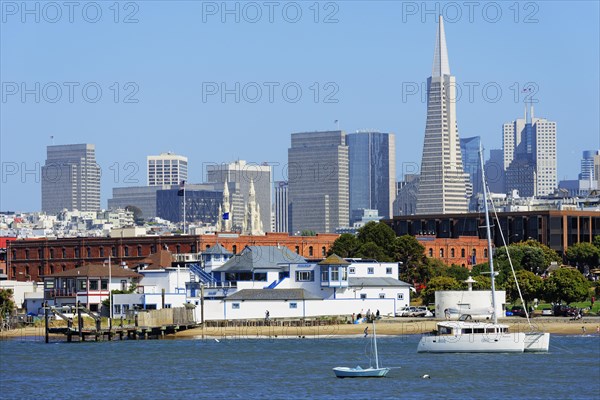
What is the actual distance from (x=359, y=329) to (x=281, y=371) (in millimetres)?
31890

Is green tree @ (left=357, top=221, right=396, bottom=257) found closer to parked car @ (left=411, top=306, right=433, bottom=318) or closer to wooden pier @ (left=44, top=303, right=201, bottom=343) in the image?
parked car @ (left=411, top=306, right=433, bottom=318)

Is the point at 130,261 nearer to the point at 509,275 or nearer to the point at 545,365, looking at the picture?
the point at 509,275

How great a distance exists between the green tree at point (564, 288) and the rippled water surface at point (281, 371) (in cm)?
2135

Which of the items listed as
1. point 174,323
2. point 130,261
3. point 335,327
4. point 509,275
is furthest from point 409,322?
point 130,261

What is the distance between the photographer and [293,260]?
14488 centimetres

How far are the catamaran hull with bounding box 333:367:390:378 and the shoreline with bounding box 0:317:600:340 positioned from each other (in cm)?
3446

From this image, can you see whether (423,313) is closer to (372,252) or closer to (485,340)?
(372,252)

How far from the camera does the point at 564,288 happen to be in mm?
139875

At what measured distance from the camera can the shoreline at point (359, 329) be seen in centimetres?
12311

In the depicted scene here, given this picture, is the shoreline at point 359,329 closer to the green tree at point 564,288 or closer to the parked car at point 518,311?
the parked car at point 518,311

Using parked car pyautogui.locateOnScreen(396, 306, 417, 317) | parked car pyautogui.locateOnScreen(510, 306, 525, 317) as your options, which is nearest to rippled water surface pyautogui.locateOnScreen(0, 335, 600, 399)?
parked car pyautogui.locateOnScreen(510, 306, 525, 317)

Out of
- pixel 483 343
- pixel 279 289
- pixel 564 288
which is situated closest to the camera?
pixel 483 343

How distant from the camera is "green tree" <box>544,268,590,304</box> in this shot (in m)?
140

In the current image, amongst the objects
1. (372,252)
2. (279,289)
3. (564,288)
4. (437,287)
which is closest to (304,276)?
(279,289)
